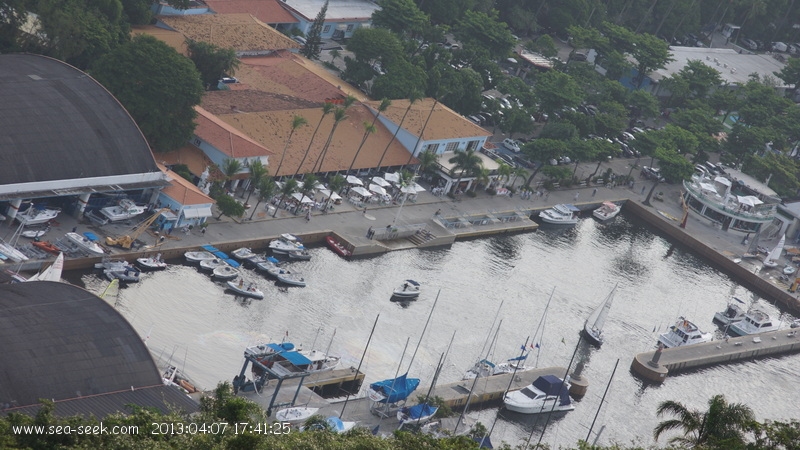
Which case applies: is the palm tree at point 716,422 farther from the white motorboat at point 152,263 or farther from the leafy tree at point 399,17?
the leafy tree at point 399,17

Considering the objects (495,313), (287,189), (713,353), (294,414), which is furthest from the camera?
(287,189)

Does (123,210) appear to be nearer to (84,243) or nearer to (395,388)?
(84,243)

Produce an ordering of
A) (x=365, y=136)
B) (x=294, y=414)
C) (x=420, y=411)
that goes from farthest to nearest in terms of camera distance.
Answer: (x=365, y=136), (x=420, y=411), (x=294, y=414)

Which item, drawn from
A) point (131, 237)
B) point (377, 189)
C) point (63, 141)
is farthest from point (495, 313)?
point (63, 141)

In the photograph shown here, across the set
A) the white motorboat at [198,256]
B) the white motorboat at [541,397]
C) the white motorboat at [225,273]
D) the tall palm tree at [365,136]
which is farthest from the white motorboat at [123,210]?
the white motorboat at [541,397]

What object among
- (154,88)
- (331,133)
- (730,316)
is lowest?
(730,316)

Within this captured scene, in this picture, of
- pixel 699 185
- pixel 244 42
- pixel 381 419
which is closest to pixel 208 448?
pixel 381 419

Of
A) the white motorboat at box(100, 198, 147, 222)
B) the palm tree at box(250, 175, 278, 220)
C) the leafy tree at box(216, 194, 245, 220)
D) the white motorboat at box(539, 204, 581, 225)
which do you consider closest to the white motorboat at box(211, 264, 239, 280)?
the leafy tree at box(216, 194, 245, 220)
